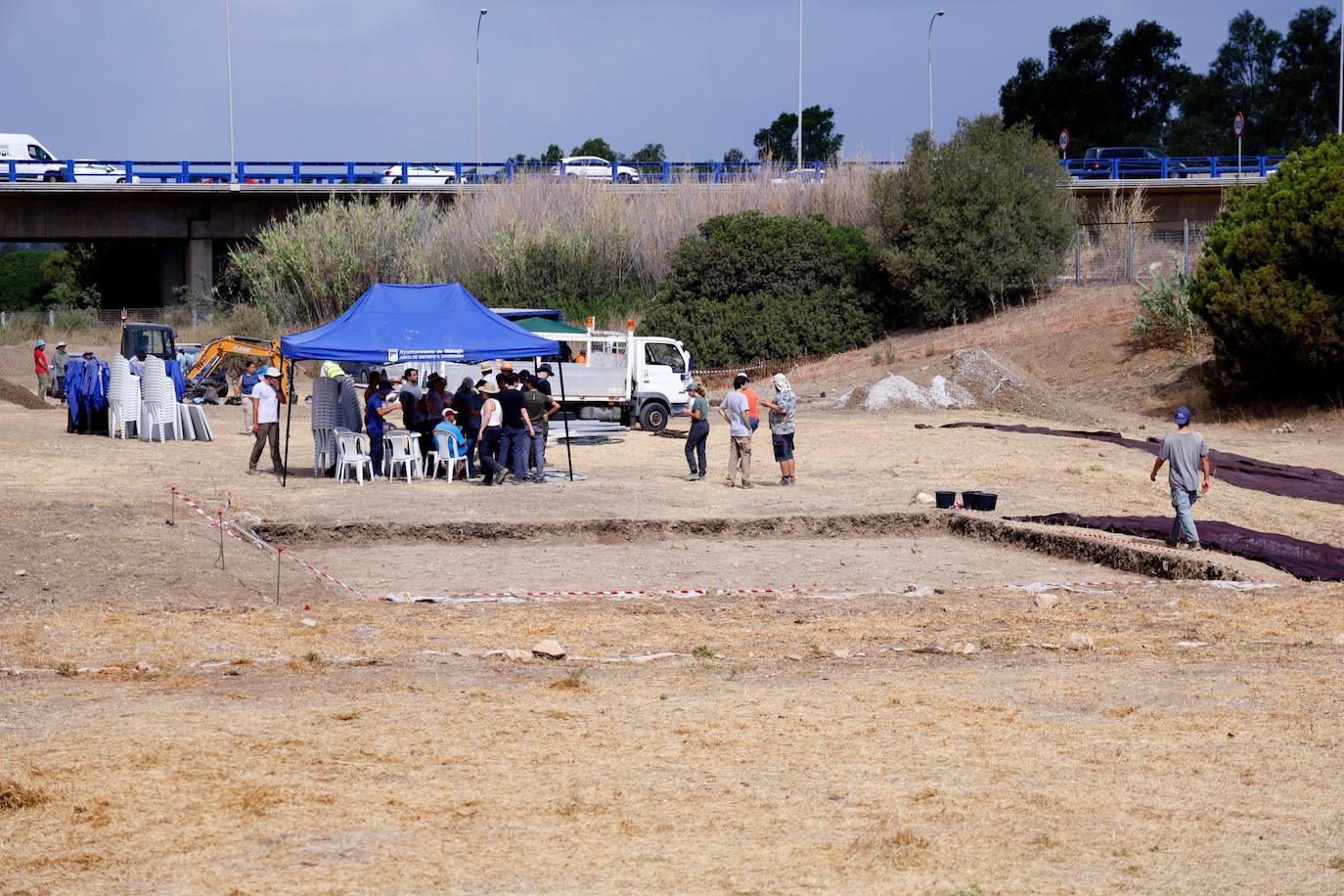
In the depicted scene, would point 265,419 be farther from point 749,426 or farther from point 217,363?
point 217,363

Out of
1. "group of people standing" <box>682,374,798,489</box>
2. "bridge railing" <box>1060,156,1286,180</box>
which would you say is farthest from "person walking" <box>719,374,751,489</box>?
"bridge railing" <box>1060,156,1286,180</box>

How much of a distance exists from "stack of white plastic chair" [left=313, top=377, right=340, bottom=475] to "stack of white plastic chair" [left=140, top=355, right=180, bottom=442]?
5.86m

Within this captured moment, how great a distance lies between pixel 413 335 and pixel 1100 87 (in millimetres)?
75124

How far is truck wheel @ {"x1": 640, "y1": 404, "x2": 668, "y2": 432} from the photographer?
30234 millimetres

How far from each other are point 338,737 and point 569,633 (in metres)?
3.55

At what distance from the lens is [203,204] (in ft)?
181

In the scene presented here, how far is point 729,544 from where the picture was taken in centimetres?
1684

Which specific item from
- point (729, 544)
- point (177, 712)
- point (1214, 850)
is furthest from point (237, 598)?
point (1214, 850)

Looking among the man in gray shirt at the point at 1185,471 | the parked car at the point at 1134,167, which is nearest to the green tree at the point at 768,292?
the parked car at the point at 1134,167

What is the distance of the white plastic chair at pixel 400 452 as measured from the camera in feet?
68.7

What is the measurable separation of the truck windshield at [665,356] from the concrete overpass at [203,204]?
2317 centimetres

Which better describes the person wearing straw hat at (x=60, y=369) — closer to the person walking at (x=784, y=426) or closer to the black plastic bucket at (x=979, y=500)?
the person walking at (x=784, y=426)

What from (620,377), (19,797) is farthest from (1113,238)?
(19,797)

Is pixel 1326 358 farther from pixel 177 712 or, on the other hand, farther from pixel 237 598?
pixel 177 712
